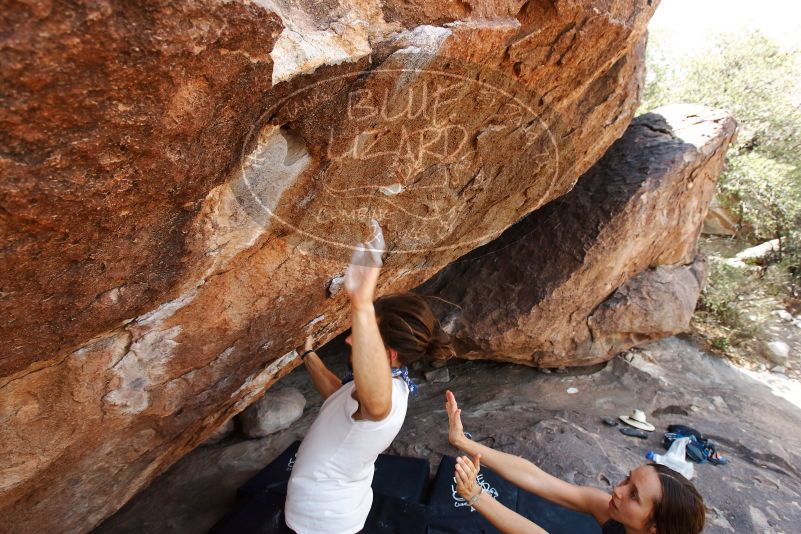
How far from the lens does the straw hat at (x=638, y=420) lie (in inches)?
153

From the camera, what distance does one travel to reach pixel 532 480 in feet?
6.48

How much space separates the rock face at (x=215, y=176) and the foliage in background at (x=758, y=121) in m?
5.64

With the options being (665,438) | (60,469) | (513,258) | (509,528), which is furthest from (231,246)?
(665,438)

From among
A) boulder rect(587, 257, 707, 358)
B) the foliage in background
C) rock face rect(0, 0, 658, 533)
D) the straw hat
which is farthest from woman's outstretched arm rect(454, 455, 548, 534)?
the foliage in background

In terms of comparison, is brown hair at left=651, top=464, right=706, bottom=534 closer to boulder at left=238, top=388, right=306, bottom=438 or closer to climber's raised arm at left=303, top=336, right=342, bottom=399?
climber's raised arm at left=303, top=336, right=342, bottom=399

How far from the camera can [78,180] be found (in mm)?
1121

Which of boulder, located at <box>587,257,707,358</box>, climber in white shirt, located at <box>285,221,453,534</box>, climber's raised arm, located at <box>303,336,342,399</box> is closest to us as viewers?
climber in white shirt, located at <box>285,221,453,534</box>

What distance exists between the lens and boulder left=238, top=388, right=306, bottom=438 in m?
3.73

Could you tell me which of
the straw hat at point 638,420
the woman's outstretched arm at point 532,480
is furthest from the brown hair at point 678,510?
the straw hat at point 638,420

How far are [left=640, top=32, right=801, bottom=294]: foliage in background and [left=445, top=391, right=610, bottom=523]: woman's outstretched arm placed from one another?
7.16 m

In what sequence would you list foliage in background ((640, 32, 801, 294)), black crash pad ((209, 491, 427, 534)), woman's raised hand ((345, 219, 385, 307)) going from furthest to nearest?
foliage in background ((640, 32, 801, 294))
black crash pad ((209, 491, 427, 534))
woman's raised hand ((345, 219, 385, 307))

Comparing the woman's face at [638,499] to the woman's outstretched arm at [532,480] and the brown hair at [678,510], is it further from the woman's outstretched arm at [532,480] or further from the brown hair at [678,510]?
the woman's outstretched arm at [532,480]

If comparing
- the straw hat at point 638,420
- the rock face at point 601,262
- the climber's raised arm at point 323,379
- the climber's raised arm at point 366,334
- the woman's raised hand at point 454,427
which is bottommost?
the straw hat at point 638,420

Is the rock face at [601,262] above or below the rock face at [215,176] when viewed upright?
below
